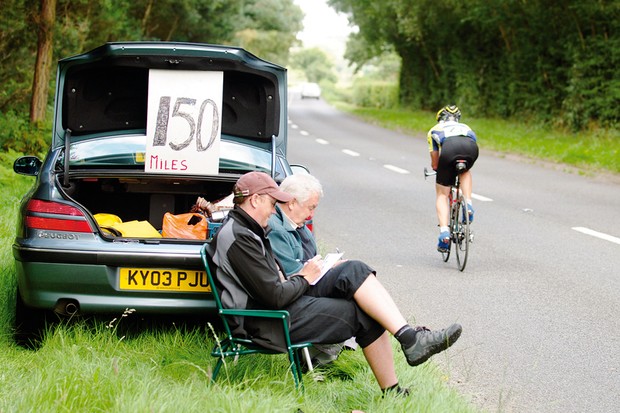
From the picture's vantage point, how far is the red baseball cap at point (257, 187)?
5391mm

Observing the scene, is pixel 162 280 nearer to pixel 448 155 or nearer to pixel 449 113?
pixel 448 155

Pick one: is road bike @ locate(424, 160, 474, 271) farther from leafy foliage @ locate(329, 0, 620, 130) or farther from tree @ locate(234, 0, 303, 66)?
tree @ locate(234, 0, 303, 66)

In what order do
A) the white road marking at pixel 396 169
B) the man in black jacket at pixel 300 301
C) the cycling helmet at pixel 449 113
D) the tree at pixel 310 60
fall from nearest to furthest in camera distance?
the man in black jacket at pixel 300 301 < the cycling helmet at pixel 449 113 < the white road marking at pixel 396 169 < the tree at pixel 310 60

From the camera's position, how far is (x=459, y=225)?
10.3 m

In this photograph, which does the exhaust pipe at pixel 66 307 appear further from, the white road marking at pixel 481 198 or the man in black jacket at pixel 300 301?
the white road marking at pixel 481 198

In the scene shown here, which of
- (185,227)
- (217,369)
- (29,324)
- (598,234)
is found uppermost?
(185,227)

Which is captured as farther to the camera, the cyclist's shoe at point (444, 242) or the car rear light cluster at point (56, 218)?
the cyclist's shoe at point (444, 242)

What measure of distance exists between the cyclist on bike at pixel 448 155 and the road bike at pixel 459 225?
46 mm

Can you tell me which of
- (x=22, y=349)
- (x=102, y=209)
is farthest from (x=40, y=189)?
(x=102, y=209)

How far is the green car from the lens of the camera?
5.89 m

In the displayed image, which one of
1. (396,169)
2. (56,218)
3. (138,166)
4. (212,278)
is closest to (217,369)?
(212,278)

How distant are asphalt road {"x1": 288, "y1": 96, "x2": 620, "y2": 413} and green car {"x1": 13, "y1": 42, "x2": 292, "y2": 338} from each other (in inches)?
69.2

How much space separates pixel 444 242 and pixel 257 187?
511cm

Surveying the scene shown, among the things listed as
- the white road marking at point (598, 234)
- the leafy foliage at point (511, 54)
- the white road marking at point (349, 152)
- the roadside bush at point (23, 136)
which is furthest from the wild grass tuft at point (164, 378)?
the leafy foliage at point (511, 54)
